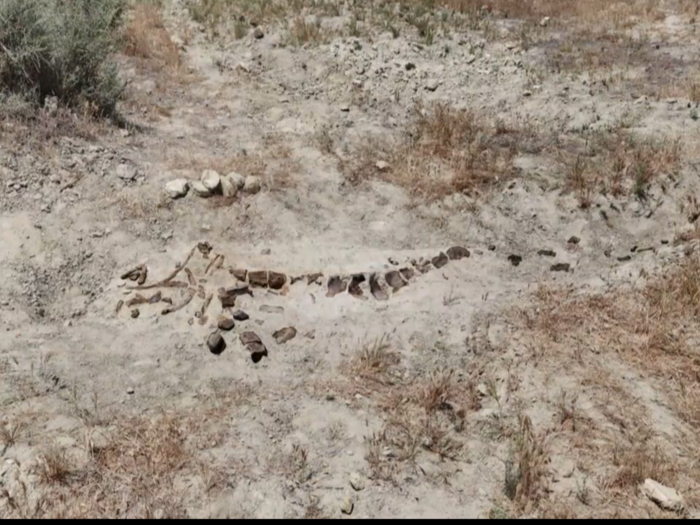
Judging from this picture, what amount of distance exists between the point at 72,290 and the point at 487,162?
3.98 metres

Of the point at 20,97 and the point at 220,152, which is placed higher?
the point at 20,97

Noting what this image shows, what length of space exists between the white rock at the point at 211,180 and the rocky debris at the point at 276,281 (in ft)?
4.06

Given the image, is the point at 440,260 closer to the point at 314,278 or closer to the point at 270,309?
the point at 314,278

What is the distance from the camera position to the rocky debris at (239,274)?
5195 mm

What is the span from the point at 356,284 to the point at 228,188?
1.62 m

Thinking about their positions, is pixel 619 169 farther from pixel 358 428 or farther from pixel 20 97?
pixel 20 97

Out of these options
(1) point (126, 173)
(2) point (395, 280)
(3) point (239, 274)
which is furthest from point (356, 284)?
(1) point (126, 173)

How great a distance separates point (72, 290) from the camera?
512 cm

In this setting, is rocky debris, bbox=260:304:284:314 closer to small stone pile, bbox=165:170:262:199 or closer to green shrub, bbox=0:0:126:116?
small stone pile, bbox=165:170:262:199

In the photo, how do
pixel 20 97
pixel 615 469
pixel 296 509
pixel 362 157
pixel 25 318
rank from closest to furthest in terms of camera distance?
1. pixel 296 509
2. pixel 615 469
3. pixel 25 318
4. pixel 20 97
5. pixel 362 157

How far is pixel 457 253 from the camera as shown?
5.68 metres

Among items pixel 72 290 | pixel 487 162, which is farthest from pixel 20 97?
pixel 487 162

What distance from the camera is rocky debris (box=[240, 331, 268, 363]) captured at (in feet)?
14.8

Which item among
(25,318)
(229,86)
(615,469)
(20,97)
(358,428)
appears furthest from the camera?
(229,86)
